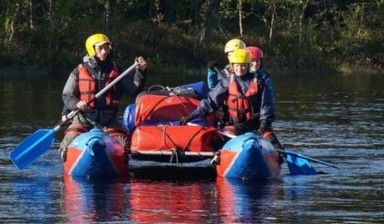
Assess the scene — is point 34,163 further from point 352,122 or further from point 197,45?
point 197,45

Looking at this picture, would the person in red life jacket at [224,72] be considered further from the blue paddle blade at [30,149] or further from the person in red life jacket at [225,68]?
the blue paddle blade at [30,149]

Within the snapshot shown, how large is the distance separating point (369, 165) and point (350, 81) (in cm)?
2383

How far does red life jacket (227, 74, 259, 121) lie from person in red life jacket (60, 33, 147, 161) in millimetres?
1132

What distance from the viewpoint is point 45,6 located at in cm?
5072

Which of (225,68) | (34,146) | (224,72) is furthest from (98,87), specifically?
(225,68)

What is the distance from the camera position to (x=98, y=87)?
15.1m

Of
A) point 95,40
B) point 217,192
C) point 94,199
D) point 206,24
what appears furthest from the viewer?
point 206,24

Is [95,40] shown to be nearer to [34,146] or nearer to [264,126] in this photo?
[34,146]

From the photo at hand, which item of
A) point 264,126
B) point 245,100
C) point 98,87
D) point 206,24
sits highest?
point 206,24

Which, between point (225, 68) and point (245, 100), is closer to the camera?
point (245, 100)

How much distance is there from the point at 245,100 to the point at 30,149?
9.12 ft

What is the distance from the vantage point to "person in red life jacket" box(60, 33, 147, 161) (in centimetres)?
1498

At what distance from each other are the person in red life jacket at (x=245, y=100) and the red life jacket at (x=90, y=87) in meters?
1.13

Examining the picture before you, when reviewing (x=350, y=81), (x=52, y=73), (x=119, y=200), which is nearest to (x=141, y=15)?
(x=52, y=73)
